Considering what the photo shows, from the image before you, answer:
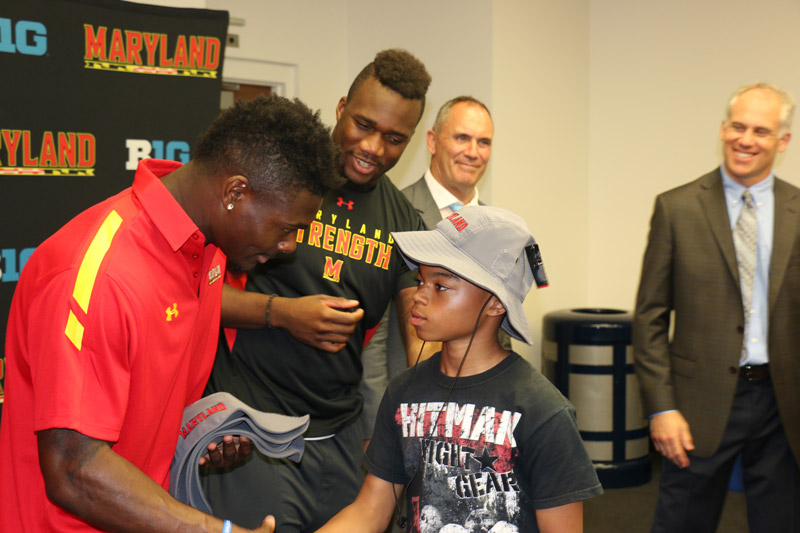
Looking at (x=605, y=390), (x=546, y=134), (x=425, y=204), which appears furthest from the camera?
(x=546, y=134)

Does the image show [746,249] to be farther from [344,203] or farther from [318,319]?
[318,319]

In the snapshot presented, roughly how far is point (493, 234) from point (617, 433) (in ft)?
11.8

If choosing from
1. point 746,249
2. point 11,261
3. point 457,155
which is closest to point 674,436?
point 746,249

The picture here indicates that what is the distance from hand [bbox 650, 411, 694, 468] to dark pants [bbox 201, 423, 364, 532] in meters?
1.24

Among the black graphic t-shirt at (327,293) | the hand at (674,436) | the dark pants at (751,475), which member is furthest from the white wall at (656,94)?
the black graphic t-shirt at (327,293)

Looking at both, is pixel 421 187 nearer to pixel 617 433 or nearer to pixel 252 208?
pixel 252 208

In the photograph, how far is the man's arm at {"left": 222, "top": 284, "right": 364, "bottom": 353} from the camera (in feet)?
6.70

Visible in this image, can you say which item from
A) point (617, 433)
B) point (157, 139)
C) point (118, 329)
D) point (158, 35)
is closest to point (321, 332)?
point (118, 329)

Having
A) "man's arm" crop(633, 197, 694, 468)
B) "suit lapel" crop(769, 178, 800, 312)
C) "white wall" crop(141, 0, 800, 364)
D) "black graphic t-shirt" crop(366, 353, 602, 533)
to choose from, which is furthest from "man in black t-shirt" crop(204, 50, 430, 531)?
"white wall" crop(141, 0, 800, 364)

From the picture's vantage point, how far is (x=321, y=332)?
2047mm

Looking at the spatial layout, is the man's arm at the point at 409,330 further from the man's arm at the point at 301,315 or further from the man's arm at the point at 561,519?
the man's arm at the point at 561,519

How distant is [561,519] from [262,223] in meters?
0.87

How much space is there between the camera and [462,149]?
3650mm

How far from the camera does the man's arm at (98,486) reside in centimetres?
128
